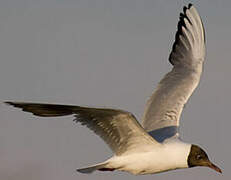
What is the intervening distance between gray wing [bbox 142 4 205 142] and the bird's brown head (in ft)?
1.29

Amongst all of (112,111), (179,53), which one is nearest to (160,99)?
(179,53)

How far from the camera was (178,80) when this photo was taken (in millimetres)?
9586

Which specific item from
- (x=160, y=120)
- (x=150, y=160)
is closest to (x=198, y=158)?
(x=150, y=160)

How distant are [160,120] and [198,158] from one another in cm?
94

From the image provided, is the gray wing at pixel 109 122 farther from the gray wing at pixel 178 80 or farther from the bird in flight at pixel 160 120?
the gray wing at pixel 178 80

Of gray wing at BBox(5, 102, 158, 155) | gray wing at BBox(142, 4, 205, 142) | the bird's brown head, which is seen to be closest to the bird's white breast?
gray wing at BBox(5, 102, 158, 155)

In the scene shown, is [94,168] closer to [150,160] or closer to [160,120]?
[150,160]

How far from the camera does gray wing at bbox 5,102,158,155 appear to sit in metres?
6.84

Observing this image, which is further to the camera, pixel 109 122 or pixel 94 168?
pixel 94 168

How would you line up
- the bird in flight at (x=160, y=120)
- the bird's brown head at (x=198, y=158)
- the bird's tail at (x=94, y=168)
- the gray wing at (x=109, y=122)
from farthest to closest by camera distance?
the bird's brown head at (x=198, y=158)
the bird's tail at (x=94, y=168)
the bird in flight at (x=160, y=120)
the gray wing at (x=109, y=122)

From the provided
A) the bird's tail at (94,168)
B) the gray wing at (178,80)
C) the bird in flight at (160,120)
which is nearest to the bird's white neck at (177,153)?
the bird in flight at (160,120)

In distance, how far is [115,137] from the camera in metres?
7.50

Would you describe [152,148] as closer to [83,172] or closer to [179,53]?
[83,172]

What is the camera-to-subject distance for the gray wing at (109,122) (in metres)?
6.84
